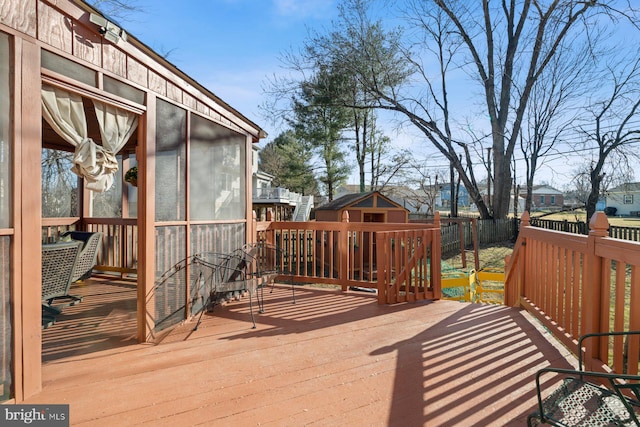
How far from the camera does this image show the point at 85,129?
2.35 m

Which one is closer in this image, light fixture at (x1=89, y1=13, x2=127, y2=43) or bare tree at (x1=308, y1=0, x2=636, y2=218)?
light fixture at (x1=89, y1=13, x2=127, y2=43)

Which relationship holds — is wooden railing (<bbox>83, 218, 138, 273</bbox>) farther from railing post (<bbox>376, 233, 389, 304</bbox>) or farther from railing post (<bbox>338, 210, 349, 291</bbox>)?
railing post (<bbox>376, 233, 389, 304</bbox>)

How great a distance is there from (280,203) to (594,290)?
47.4ft

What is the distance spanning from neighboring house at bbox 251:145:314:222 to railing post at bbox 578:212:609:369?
11873mm

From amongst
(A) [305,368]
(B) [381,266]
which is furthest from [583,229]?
(A) [305,368]

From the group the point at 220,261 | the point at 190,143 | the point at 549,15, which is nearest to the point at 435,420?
the point at 220,261

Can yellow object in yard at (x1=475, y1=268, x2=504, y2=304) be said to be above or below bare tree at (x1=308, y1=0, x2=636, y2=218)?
below

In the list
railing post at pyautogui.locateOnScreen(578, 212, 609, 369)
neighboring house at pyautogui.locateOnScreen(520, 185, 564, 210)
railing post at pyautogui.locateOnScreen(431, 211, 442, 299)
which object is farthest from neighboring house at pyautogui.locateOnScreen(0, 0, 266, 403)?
neighboring house at pyautogui.locateOnScreen(520, 185, 564, 210)

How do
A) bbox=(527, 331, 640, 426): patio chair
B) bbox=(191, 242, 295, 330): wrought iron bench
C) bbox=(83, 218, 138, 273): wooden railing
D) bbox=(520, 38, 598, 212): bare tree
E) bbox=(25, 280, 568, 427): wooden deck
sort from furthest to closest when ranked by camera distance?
bbox=(520, 38, 598, 212): bare tree, bbox=(83, 218, 138, 273): wooden railing, bbox=(191, 242, 295, 330): wrought iron bench, bbox=(25, 280, 568, 427): wooden deck, bbox=(527, 331, 640, 426): patio chair

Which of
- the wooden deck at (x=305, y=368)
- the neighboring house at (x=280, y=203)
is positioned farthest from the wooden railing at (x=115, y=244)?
the neighboring house at (x=280, y=203)

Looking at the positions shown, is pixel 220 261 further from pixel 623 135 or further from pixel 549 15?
pixel 623 135

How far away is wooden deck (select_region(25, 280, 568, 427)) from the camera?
1746mm

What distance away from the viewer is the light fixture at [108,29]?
2.25 m

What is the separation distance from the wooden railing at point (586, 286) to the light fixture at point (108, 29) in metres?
3.66
